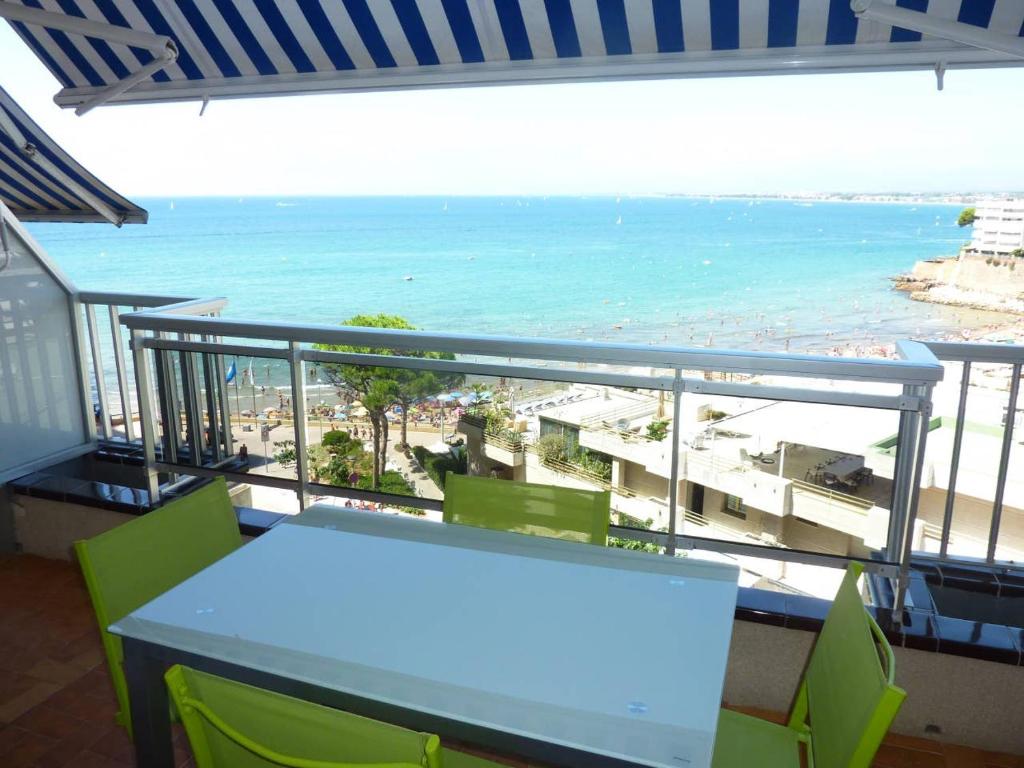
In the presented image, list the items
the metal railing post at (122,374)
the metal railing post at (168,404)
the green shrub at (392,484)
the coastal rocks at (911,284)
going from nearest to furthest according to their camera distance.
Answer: the green shrub at (392,484), the metal railing post at (168,404), the metal railing post at (122,374), the coastal rocks at (911,284)

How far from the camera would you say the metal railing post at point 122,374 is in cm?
445

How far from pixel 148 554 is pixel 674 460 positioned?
1811mm

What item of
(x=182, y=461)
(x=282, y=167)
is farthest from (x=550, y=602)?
(x=282, y=167)

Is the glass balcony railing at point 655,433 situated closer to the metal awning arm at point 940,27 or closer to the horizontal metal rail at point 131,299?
the horizontal metal rail at point 131,299

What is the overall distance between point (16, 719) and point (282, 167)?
2731 inches

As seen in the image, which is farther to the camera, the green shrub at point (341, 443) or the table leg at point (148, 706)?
the green shrub at point (341, 443)

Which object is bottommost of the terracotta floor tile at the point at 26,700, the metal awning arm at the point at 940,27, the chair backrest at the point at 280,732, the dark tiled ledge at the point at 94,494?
the terracotta floor tile at the point at 26,700

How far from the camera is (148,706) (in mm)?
1667

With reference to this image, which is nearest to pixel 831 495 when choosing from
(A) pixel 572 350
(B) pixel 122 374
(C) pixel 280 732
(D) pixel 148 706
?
(A) pixel 572 350

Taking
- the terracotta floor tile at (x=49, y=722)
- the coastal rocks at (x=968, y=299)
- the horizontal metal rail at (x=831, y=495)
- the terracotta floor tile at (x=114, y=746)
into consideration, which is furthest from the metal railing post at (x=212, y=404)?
the coastal rocks at (x=968, y=299)

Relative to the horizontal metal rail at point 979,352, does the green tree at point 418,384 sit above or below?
below

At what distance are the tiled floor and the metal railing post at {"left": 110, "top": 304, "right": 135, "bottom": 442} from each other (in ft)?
3.51

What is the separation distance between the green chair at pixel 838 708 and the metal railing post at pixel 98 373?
4.20 metres

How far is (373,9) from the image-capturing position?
3.74 m
